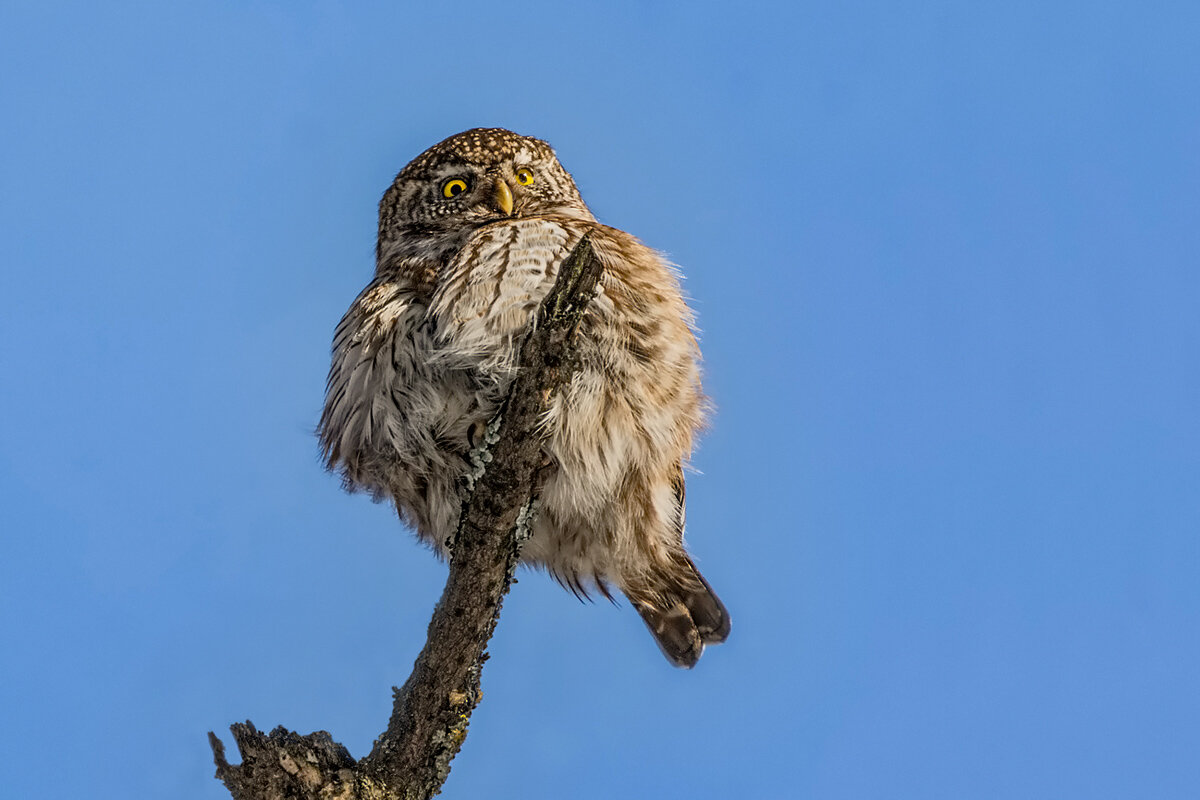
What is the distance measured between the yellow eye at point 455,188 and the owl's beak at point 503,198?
17 cm

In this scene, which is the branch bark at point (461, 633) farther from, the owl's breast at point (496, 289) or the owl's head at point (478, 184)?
the owl's head at point (478, 184)

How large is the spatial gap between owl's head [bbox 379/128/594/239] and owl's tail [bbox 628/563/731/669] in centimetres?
165

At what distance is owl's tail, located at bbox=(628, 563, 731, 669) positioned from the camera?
15.2 ft

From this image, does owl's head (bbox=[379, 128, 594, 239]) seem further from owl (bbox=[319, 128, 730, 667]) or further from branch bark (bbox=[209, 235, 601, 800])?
branch bark (bbox=[209, 235, 601, 800])

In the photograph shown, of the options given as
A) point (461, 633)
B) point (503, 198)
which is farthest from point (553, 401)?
point (503, 198)

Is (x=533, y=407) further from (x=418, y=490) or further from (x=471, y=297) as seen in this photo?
(x=418, y=490)

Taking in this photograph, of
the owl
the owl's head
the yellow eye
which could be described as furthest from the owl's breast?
the yellow eye

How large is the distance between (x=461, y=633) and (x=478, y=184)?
88.3 inches

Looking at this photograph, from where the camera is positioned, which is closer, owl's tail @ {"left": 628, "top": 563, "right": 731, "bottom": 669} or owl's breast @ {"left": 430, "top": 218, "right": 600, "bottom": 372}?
owl's breast @ {"left": 430, "top": 218, "right": 600, "bottom": 372}

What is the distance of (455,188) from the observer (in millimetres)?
4871

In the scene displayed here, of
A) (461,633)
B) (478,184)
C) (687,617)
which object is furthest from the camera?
(478,184)

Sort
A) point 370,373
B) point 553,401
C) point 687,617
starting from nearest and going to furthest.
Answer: point 553,401 < point 370,373 < point 687,617

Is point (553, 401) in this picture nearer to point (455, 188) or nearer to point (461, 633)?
point (461, 633)

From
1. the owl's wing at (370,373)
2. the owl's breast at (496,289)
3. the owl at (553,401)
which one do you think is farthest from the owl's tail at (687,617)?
the owl's breast at (496,289)
